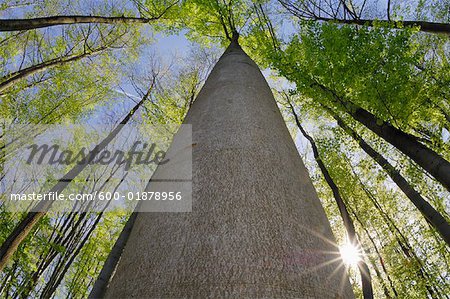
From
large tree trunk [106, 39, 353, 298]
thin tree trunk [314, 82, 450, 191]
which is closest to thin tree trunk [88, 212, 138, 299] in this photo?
large tree trunk [106, 39, 353, 298]

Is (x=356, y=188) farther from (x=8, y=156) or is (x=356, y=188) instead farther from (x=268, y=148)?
(x=8, y=156)

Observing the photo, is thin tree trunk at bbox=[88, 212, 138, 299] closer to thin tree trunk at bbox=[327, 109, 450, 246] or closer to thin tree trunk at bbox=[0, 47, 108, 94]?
thin tree trunk at bbox=[327, 109, 450, 246]

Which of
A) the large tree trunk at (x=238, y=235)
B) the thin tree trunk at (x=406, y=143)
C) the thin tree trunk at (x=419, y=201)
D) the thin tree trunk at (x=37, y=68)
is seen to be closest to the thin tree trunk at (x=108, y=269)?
the large tree trunk at (x=238, y=235)

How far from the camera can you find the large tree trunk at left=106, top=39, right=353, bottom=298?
92cm

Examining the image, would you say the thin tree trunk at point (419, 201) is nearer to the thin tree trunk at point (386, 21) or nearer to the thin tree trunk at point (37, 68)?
the thin tree trunk at point (386, 21)

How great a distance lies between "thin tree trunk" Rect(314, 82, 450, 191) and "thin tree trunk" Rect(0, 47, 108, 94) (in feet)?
20.4

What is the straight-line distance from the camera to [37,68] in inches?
284

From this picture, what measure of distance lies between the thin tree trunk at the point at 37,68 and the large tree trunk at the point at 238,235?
637 centimetres

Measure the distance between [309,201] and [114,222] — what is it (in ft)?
32.9

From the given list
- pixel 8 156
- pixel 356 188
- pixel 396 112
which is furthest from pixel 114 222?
pixel 396 112

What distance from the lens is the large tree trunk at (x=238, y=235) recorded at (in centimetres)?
92

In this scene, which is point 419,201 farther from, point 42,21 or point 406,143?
point 42,21

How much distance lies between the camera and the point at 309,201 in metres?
1.37

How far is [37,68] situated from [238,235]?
8125mm
